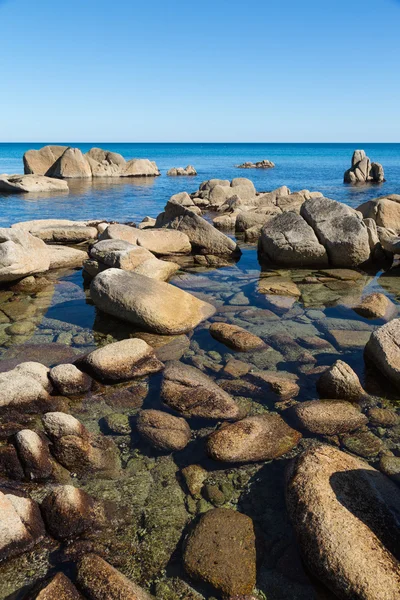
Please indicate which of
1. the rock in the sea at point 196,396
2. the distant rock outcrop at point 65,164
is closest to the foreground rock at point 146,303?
the rock in the sea at point 196,396

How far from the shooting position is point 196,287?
11.5 meters

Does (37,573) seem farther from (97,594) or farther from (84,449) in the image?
(84,449)

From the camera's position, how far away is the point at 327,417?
576cm

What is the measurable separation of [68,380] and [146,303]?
2.30 meters

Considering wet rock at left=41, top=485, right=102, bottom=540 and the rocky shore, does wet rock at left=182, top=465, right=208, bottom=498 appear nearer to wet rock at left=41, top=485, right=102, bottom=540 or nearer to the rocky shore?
the rocky shore

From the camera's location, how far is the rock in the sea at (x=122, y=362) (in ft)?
22.0

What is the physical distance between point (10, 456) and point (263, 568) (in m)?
2.68

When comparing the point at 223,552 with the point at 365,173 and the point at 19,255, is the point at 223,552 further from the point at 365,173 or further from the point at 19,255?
the point at 365,173

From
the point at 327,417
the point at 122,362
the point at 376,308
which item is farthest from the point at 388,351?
the point at 122,362

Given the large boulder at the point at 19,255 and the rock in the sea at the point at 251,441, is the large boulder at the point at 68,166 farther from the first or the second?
the rock in the sea at the point at 251,441

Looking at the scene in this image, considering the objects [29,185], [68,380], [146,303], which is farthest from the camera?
[29,185]

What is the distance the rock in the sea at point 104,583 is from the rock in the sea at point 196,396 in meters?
2.42

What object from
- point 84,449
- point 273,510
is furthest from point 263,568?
point 84,449

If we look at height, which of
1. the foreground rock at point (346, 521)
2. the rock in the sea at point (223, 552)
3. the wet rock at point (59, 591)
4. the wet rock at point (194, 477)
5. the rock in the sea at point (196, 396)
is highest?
the foreground rock at point (346, 521)
